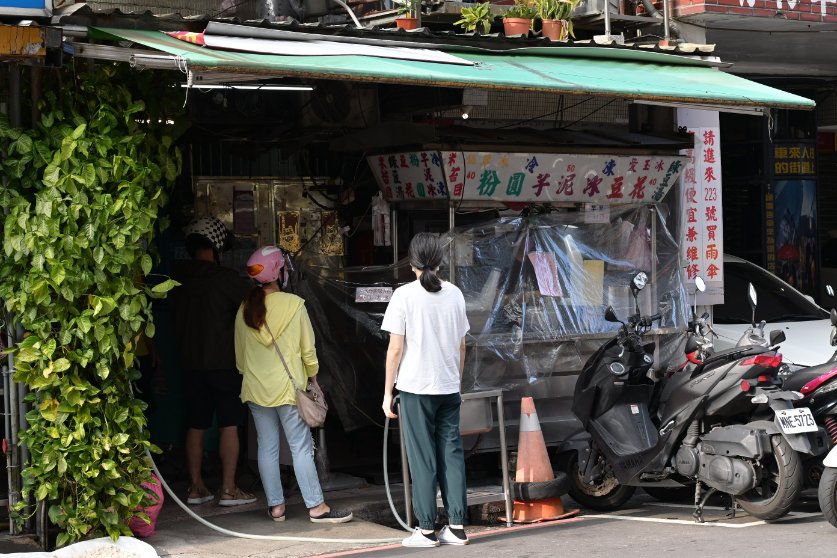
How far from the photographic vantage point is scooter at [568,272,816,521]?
7.48 metres

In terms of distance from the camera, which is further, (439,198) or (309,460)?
(439,198)

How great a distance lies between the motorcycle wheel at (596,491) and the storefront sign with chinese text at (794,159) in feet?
29.4

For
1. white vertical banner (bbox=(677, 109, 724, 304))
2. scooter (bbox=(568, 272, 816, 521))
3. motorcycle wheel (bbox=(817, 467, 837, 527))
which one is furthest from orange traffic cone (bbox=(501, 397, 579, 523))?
white vertical banner (bbox=(677, 109, 724, 304))

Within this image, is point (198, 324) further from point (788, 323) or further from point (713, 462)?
point (788, 323)

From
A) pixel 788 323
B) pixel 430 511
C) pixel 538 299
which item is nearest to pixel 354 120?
pixel 538 299

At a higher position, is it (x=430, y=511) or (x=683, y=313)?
(x=683, y=313)

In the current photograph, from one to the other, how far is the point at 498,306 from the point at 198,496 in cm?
279

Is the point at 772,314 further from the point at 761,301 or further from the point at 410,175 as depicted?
the point at 410,175

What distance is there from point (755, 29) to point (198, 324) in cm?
752

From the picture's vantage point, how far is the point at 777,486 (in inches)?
297

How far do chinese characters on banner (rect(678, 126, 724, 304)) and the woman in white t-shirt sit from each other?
13.3 ft

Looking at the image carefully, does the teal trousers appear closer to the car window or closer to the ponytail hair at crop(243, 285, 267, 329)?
the ponytail hair at crop(243, 285, 267, 329)

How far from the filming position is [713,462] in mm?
7695

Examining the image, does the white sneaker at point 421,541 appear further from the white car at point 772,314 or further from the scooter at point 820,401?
the white car at point 772,314
